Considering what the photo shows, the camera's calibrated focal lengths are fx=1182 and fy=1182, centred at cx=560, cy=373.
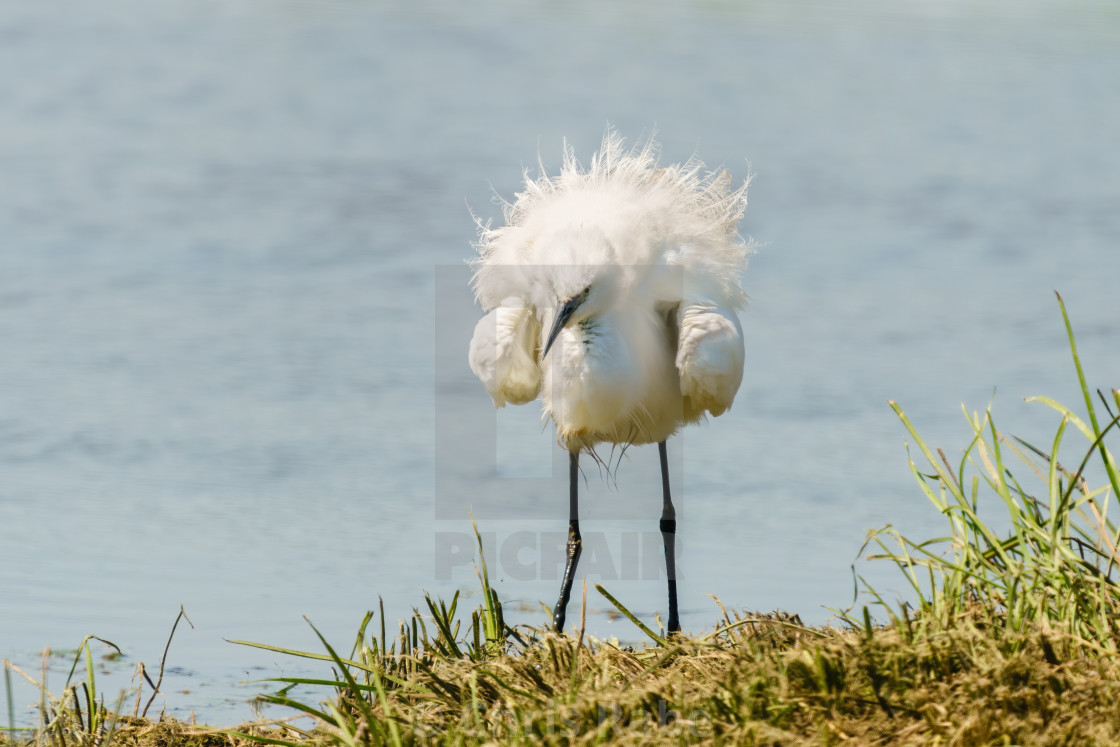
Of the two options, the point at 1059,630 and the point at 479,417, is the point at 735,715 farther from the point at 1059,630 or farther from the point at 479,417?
the point at 479,417

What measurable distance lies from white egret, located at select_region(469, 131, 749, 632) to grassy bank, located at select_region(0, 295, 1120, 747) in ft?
3.52

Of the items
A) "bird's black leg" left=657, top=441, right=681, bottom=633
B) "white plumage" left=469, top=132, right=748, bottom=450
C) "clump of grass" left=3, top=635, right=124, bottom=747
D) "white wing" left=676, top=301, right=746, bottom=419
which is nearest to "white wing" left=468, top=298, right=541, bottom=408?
"white plumage" left=469, top=132, right=748, bottom=450

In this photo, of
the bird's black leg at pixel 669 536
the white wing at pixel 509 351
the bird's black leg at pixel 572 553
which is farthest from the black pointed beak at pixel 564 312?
the bird's black leg at pixel 669 536

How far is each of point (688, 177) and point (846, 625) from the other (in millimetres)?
1843

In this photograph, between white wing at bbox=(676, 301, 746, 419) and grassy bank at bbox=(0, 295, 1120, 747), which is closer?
grassy bank at bbox=(0, 295, 1120, 747)

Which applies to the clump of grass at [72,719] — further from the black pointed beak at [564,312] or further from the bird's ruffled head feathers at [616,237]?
the bird's ruffled head feathers at [616,237]

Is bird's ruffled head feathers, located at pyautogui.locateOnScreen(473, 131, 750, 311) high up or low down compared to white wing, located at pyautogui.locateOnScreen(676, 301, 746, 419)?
up

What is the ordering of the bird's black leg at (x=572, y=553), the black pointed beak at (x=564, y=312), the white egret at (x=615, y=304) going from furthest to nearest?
the bird's black leg at (x=572, y=553)
the white egret at (x=615, y=304)
the black pointed beak at (x=564, y=312)

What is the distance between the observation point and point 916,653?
226 centimetres

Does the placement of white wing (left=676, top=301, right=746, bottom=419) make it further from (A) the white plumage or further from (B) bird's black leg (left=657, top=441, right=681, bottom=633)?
(B) bird's black leg (left=657, top=441, right=681, bottom=633)

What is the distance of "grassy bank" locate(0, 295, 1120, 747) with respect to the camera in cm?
214

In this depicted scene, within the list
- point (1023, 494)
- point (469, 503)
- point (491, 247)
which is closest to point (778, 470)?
point (469, 503)

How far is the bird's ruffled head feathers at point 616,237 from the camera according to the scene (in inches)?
146

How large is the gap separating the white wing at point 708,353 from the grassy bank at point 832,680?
106 cm
